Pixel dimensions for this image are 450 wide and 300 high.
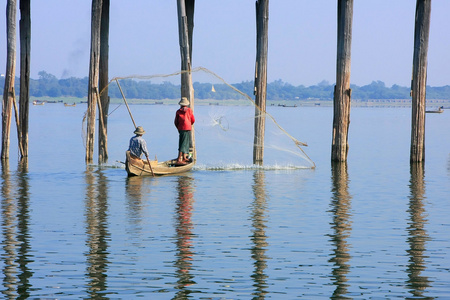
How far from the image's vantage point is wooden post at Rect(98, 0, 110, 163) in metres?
21.7

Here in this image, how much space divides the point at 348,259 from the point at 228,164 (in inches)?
524

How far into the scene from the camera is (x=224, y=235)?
12.0 metres

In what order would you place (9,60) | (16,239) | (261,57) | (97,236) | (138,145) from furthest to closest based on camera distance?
(9,60)
(261,57)
(138,145)
(97,236)
(16,239)

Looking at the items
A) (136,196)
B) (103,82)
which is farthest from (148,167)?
(103,82)

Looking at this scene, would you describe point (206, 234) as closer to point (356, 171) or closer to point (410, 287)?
point (410, 287)

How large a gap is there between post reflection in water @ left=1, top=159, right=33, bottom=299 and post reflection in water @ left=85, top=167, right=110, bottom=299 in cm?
75

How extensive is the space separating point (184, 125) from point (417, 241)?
32.0 ft

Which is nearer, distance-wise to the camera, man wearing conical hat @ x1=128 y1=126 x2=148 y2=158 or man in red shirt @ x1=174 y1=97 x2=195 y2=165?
man wearing conical hat @ x1=128 y1=126 x2=148 y2=158

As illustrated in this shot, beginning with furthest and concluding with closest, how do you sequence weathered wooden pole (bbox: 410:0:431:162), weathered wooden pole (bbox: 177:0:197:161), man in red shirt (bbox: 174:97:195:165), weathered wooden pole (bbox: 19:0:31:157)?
weathered wooden pole (bbox: 19:0:31:157)
weathered wooden pole (bbox: 177:0:197:161)
weathered wooden pole (bbox: 410:0:431:162)
man in red shirt (bbox: 174:97:195:165)

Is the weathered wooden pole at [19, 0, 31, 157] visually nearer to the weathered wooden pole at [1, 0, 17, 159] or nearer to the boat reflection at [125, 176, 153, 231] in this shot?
the weathered wooden pole at [1, 0, 17, 159]

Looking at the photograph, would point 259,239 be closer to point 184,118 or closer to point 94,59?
point 184,118

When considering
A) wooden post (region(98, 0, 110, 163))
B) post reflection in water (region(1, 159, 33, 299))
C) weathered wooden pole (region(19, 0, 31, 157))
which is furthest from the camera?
weathered wooden pole (region(19, 0, 31, 157))

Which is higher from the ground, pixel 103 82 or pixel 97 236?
pixel 103 82

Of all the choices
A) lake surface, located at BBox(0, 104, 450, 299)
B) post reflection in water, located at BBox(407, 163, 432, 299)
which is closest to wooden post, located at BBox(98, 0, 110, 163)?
lake surface, located at BBox(0, 104, 450, 299)
